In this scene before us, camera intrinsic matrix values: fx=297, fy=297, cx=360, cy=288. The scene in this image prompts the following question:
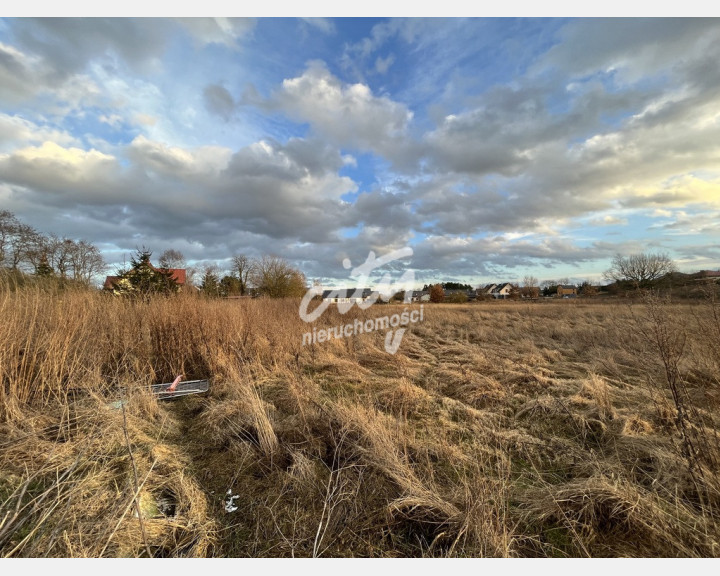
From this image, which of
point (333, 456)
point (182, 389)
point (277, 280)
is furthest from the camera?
point (277, 280)

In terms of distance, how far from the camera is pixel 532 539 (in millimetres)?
1959

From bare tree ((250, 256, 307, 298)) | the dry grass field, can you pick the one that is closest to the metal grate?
the dry grass field

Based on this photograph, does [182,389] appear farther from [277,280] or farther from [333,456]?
[277,280]

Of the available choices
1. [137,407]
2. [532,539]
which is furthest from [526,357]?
[137,407]

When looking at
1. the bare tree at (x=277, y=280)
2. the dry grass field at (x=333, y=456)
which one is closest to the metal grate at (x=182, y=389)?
the dry grass field at (x=333, y=456)

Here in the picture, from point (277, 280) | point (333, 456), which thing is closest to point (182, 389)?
point (333, 456)

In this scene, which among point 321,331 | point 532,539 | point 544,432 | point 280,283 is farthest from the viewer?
point 280,283

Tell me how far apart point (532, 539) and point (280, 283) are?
2755 centimetres

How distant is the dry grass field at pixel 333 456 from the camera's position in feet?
6.53

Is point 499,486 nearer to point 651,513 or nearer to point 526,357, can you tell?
point 651,513

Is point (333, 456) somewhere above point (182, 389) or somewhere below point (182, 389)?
below

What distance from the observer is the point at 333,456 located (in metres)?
3.11

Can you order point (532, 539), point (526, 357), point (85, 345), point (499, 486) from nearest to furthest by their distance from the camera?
point (532, 539) → point (499, 486) → point (85, 345) → point (526, 357)

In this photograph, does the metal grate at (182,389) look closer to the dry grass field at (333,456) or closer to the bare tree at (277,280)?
the dry grass field at (333,456)
